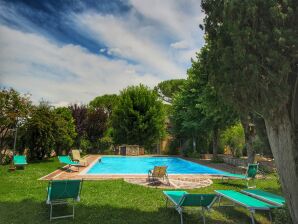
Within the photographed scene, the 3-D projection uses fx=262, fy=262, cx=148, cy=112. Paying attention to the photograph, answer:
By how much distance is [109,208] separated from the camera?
733 cm

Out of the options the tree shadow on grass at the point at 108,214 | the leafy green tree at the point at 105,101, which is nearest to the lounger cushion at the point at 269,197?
the tree shadow on grass at the point at 108,214

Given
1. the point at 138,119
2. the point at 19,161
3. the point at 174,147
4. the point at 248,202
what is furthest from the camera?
the point at 174,147

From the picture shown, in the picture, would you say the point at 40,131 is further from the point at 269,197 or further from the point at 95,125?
the point at 269,197

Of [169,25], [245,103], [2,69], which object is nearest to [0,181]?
[2,69]

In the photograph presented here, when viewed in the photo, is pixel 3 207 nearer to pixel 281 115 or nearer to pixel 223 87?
pixel 223 87

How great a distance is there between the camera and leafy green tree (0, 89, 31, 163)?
1550cm

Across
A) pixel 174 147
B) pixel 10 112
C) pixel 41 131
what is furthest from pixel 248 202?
pixel 174 147

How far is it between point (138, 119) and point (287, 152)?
24603mm

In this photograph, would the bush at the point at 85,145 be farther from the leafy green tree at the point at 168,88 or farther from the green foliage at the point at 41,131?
the leafy green tree at the point at 168,88

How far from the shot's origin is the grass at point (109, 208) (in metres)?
6.47

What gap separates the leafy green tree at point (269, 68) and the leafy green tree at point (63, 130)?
15.7 meters

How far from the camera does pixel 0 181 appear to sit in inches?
413

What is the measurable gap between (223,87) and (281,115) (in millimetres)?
1296

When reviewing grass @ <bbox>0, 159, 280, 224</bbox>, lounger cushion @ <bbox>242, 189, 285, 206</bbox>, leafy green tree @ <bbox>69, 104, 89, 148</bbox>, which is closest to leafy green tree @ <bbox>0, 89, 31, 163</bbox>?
grass @ <bbox>0, 159, 280, 224</bbox>
